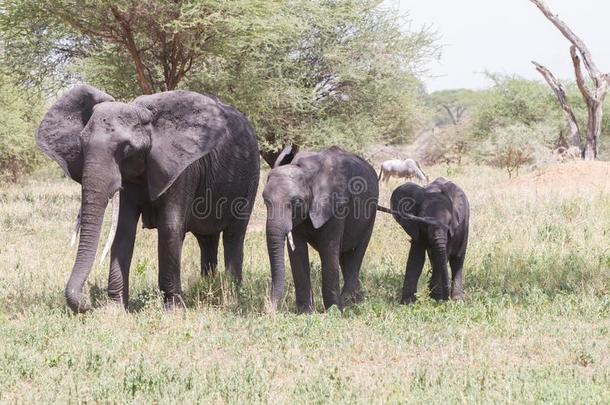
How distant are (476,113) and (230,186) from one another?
4401 cm

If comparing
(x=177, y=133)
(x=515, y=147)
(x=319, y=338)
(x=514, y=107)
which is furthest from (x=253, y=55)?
(x=514, y=107)

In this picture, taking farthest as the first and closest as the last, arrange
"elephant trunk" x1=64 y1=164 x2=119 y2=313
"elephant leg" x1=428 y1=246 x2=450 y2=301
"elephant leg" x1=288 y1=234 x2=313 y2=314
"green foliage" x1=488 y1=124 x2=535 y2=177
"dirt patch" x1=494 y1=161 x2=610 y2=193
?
"green foliage" x1=488 y1=124 x2=535 y2=177, "dirt patch" x1=494 y1=161 x2=610 y2=193, "elephant leg" x1=428 y1=246 x2=450 y2=301, "elephant leg" x1=288 y1=234 x2=313 y2=314, "elephant trunk" x1=64 y1=164 x2=119 y2=313

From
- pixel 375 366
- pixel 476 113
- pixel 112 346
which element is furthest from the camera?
pixel 476 113

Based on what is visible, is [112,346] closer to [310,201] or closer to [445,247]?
[310,201]

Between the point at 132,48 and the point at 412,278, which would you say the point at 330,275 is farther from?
the point at 132,48

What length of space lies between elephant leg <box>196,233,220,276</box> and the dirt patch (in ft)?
36.6

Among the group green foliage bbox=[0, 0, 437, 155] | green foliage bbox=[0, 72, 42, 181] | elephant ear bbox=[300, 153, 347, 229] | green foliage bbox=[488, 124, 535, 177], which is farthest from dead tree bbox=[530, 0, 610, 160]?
elephant ear bbox=[300, 153, 347, 229]

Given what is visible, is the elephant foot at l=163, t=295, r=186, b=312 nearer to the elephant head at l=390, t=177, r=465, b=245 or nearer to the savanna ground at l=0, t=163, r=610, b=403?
the savanna ground at l=0, t=163, r=610, b=403

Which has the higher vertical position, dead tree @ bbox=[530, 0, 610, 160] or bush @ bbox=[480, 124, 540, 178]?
dead tree @ bbox=[530, 0, 610, 160]

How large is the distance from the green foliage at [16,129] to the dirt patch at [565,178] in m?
14.8

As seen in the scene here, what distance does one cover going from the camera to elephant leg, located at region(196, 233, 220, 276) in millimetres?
9852

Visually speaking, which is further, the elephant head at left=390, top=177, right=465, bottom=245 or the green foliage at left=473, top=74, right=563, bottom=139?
the green foliage at left=473, top=74, right=563, bottom=139

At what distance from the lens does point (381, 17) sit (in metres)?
29.4

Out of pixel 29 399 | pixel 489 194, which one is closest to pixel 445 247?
pixel 29 399
